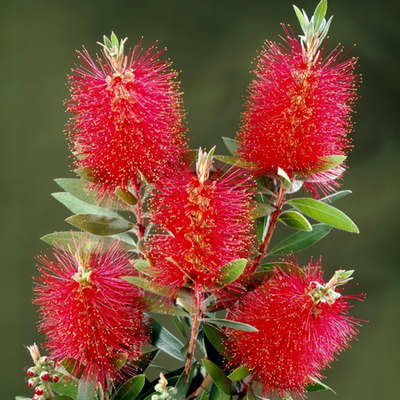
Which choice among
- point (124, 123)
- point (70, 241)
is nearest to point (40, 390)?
point (70, 241)

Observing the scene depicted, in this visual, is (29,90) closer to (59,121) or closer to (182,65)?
(59,121)

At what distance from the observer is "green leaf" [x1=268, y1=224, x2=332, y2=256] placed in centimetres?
121

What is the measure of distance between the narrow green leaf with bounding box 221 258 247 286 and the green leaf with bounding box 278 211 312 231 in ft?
0.61

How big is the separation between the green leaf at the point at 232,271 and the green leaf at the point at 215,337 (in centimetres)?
18

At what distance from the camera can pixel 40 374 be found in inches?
39.9

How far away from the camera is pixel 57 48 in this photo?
6.29 feet

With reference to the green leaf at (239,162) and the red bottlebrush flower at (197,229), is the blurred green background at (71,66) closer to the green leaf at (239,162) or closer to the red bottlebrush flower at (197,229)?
the green leaf at (239,162)

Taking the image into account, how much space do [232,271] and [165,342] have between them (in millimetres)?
303

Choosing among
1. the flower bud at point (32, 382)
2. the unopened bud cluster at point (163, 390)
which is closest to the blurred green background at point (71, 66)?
the flower bud at point (32, 382)

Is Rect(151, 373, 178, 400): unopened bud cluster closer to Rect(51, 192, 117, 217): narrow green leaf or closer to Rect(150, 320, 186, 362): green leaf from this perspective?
Rect(150, 320, 186, 362): green leaf

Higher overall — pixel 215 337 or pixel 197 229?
pixel 197 229

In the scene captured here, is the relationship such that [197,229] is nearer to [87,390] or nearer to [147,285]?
[147,285]

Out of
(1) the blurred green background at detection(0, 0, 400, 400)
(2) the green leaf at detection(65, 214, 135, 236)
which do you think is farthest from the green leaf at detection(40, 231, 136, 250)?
(1) the blurred green background at detection(0, 0, 400, 400)

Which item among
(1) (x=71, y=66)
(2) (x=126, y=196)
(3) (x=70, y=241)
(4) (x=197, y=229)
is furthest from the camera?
(1) (x=71, y=66)
